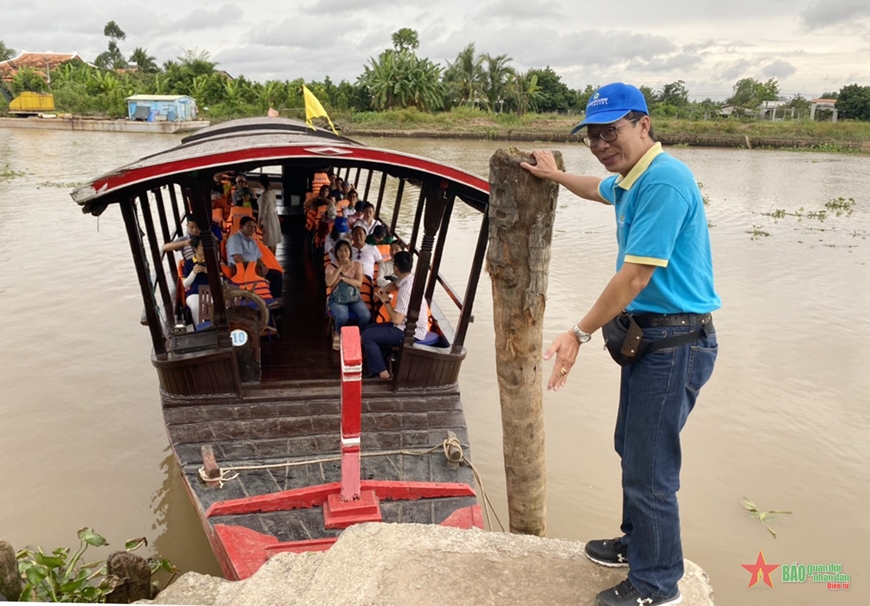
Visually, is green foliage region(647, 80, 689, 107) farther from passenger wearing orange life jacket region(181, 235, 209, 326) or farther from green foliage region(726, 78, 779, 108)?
passenger wearing orange life jacket region(181, 235, 209, 326)

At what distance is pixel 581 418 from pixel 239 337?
373cm

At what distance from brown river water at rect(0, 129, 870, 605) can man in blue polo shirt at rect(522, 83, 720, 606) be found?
102 inches

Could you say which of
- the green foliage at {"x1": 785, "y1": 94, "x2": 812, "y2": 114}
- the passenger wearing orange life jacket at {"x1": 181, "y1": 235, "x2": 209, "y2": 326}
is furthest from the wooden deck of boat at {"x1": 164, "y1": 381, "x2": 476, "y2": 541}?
the green foliage at {"x1": 785, "y1": 94, "x2": 812, "y2": 114}

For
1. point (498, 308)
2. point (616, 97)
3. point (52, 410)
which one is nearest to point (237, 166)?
point (498, 308)

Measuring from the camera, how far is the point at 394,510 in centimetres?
361

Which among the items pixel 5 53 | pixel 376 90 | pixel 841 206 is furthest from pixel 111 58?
pixel 841 206

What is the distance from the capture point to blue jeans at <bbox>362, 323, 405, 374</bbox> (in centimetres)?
495

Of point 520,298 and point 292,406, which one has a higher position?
point 520,298

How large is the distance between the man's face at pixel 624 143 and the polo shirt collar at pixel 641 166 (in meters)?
0.02

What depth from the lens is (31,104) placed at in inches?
1633

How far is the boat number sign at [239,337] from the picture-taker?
457 cm

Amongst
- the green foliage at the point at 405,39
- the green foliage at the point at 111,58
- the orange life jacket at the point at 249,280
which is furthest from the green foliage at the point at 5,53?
the orange life jacket at the point at 249,280

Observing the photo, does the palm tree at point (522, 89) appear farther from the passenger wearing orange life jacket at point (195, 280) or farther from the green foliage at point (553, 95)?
the passenger wearing orange life jacket at point (195, 280)

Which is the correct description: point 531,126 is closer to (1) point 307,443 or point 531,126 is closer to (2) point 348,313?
(2) point 348,313
